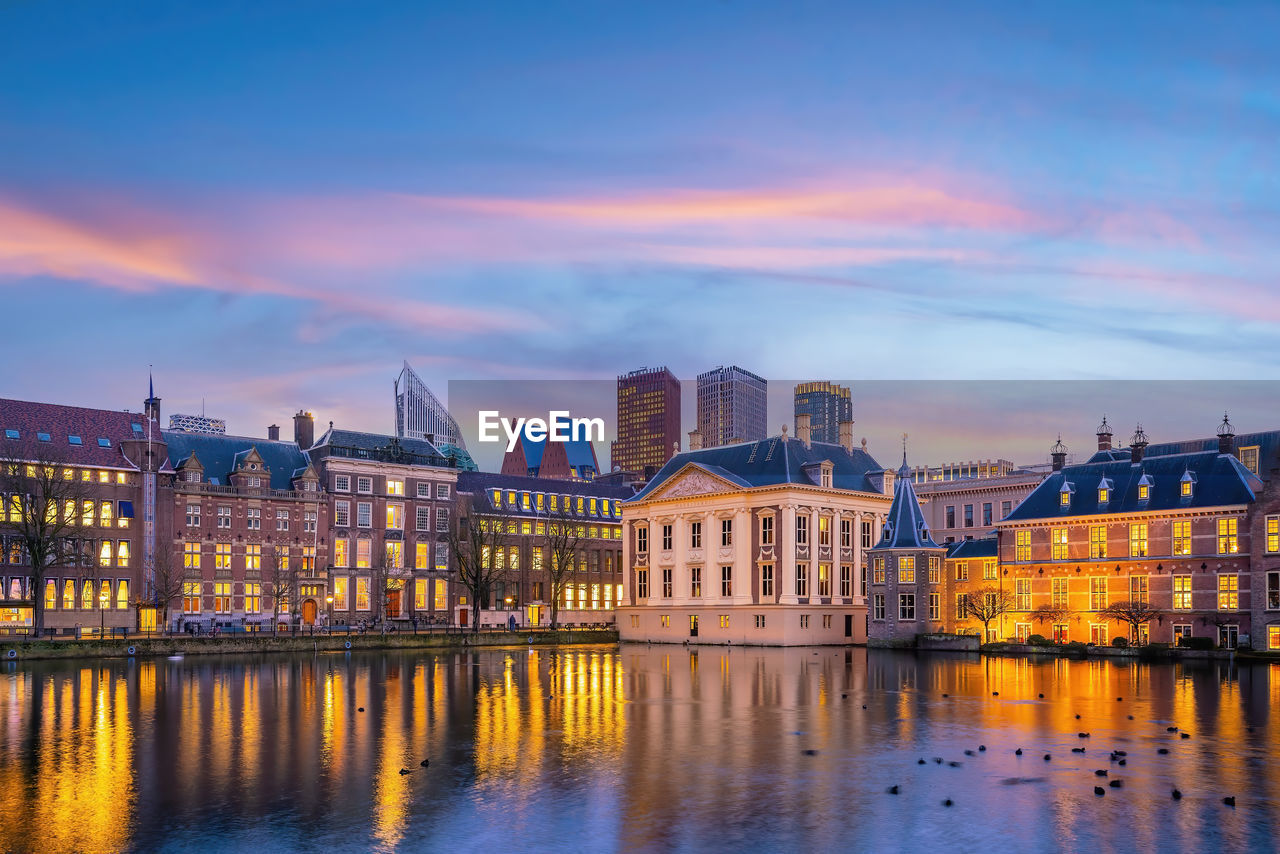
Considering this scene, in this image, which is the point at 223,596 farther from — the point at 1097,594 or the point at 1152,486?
the point at 1152,486

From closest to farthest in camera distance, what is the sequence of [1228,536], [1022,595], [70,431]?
[1228,536] < [1022,595] < [70,431]

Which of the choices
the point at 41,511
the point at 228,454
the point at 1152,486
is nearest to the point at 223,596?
the point at 228,454

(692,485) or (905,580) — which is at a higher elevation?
(692,485)

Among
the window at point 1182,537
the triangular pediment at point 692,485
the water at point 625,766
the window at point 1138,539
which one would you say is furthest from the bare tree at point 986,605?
the water at point 625,766

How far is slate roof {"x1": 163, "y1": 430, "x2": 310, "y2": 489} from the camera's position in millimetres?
110438

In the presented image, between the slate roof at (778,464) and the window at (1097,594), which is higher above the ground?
the slate roof at (778,464)

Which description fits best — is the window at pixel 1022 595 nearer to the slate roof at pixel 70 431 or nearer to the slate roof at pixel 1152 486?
the slate roof at pixel 1152 486

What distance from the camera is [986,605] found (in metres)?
95.9

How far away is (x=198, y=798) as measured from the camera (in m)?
25.9

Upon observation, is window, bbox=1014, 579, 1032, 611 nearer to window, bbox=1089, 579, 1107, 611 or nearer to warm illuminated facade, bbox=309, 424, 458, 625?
window, bbox=1089, 579, 1107, 611

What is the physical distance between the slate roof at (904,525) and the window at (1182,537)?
18.1 metres

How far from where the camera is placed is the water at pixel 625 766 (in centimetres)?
2306

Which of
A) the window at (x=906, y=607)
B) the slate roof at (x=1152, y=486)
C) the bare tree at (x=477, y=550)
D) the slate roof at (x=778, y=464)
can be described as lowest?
the window at (x=906, y=607)

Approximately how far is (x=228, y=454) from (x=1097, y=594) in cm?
7474
